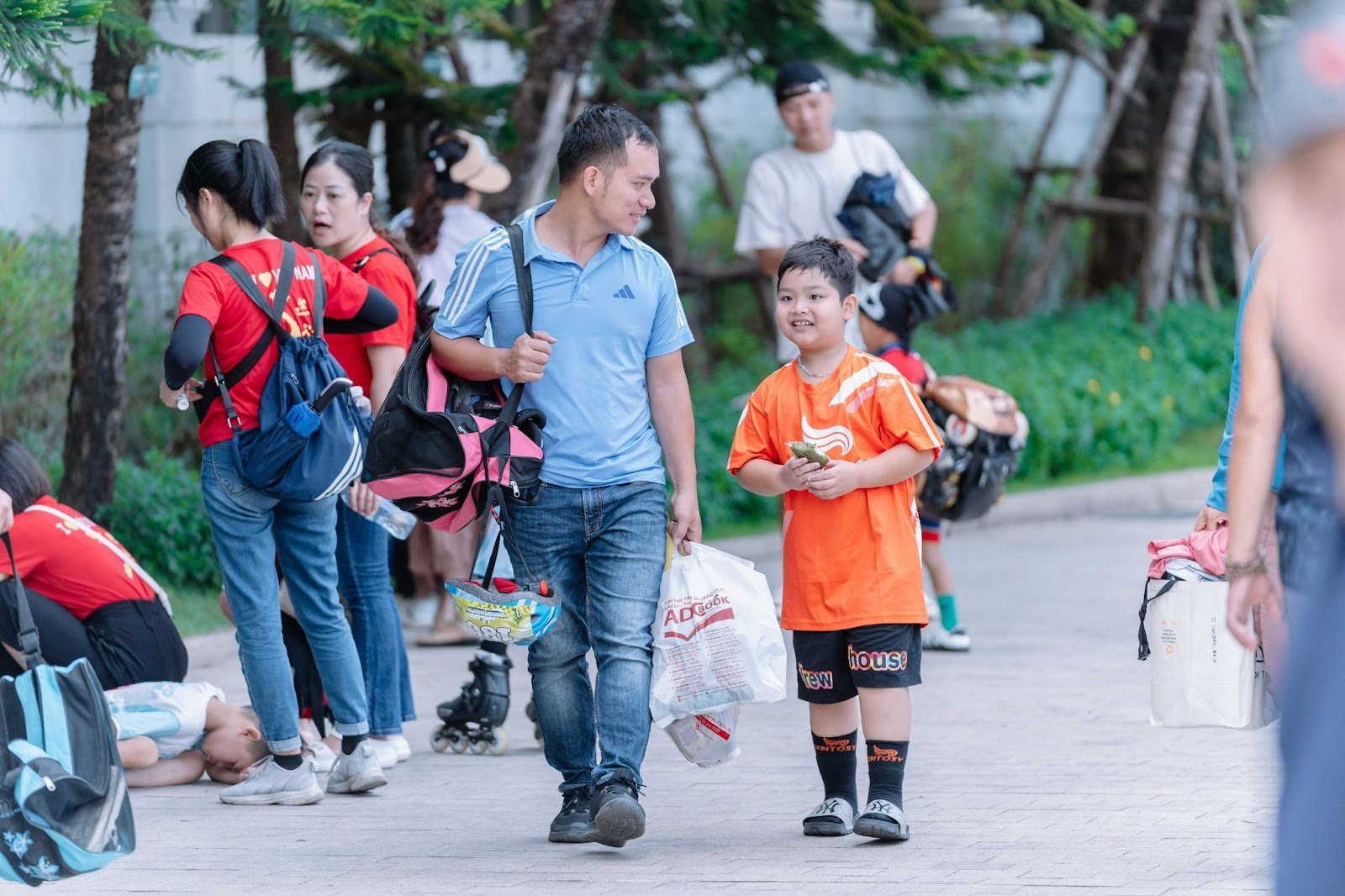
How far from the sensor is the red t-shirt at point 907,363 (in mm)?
7449

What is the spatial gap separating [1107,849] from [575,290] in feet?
6.35

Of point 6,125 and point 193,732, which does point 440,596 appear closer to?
point 193,732

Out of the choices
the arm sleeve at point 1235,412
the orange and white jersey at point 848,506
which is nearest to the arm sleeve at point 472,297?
the orange and white jersey at point 848,506

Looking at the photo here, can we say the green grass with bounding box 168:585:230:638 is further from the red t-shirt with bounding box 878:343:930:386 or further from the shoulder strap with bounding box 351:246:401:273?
the red t-shirt with bounding box 878:343:930:386

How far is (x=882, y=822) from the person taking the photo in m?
4.78

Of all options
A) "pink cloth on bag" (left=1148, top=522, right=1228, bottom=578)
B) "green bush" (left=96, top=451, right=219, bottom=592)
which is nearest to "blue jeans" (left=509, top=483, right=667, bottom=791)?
"pink cloth on bag" (left=1148, top=522, right=1228, bottom=578)

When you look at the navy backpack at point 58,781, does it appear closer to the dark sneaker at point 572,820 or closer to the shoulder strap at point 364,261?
the dark sneaker at point 572,820

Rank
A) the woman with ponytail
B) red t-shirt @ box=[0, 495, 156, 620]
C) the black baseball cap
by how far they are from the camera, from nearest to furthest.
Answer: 1. red t-shirt @ box=[0, 495, 156, 620]
2. the woman with ponytail
3. the black baseball cap

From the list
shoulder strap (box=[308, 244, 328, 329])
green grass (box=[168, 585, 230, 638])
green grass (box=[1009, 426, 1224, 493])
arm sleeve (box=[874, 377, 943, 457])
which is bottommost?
green grass (box=[168, 585, 230, 638])

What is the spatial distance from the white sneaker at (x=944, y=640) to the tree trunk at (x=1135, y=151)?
862 centimetres

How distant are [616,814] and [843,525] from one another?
3.12ft

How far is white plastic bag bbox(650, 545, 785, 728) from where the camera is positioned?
15.5 ft

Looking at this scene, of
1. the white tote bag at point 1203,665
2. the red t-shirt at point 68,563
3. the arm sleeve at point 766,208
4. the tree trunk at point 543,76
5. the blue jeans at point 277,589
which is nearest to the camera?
the white tote bag at point 1203,665

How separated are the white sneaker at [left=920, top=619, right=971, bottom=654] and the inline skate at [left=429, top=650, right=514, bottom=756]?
2.23 m
